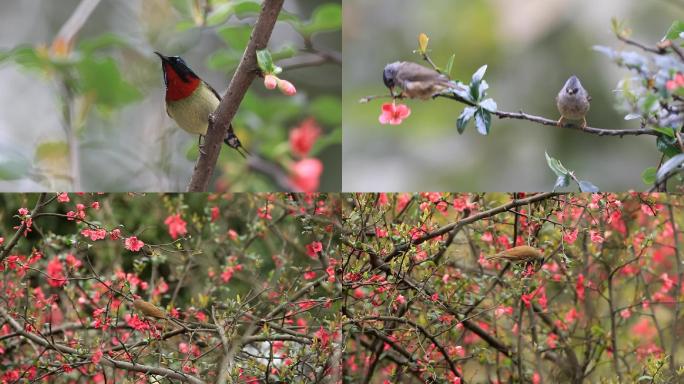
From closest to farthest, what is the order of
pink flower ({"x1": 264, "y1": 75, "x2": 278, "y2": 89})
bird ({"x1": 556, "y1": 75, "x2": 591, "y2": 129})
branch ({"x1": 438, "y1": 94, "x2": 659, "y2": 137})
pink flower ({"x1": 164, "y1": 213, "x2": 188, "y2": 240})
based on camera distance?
pink flower ({"x1": 264, "y1": 75, "x2": 278, "y2": 89})
bird ({"x1": 556, "y1": 75, "x2": 591, "y2": 129})
branch ({"x1": 438, "y1": 94, "x2": 659, "y2": 137})
pink flower ({"x1": 164, "y1": 213, "x2": 188, "y2": 240})

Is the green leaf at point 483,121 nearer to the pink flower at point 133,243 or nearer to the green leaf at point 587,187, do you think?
the green leaf at point 587,187

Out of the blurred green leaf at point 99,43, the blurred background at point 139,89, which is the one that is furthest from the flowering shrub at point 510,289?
the blurred green leaf at point 99,43

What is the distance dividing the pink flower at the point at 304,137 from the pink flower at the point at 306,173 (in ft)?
0.10

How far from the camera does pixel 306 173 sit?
255cm

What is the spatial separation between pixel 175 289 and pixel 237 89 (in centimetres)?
83

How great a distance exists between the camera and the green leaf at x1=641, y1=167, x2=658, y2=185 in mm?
2592

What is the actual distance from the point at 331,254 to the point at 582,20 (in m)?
1.13

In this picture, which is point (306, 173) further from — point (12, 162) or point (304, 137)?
point (12, 162)

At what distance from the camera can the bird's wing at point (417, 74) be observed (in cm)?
240

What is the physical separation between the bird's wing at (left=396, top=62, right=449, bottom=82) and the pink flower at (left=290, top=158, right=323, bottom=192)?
0.38 metres

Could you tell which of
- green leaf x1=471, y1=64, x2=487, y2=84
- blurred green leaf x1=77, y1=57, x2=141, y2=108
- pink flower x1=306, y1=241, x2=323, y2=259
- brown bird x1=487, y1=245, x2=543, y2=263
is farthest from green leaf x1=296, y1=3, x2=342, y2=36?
brown bird x1=487, y1=245, x2=543, y2=263

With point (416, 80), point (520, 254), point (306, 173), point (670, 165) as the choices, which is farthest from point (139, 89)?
point (670, 165)

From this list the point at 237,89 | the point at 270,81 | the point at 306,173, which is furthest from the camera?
the point at 306,173

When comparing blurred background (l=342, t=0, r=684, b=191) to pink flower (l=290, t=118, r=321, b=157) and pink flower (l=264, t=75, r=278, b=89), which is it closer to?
pink flower (l=290, t=118, r=321, b=157)
